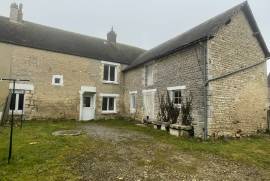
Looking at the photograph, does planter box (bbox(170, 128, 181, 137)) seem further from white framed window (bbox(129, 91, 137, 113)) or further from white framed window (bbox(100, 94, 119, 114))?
white framed window (bbox(100, 94, 119, 114))

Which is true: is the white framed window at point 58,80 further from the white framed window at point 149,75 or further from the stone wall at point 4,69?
the white framed window at point 149,75

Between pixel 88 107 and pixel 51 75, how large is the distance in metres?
3.93

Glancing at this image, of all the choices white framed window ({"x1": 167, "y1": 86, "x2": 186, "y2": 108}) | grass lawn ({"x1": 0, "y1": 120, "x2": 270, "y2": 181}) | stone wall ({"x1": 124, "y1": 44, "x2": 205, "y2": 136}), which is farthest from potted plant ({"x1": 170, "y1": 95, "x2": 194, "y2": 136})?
grass lawn ({"x1": 0, "y1": 120, "x2": 270, "y2": 181})

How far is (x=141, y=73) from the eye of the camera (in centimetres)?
1781

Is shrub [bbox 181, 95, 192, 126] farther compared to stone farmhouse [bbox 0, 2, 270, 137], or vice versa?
shrub [bbox 181, 95, 192, 126]

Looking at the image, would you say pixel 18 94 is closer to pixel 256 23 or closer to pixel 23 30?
pixel 23 30

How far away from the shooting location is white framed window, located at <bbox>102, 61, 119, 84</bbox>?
19.8m

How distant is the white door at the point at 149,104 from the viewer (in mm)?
15561

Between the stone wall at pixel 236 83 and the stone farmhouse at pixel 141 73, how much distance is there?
50mm

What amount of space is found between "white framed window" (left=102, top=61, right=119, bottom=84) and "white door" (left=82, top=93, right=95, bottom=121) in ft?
6.30

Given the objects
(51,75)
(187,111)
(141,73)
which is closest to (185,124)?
(187,111)

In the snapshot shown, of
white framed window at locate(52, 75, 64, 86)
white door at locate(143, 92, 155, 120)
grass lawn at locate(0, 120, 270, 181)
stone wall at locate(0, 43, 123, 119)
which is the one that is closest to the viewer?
grass lawn at locate(0, 120, 270, 181)

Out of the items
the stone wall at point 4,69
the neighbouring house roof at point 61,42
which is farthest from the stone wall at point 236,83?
the stone wall at point 4,69

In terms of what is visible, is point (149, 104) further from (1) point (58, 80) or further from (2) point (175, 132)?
(1) point (58, 80)
